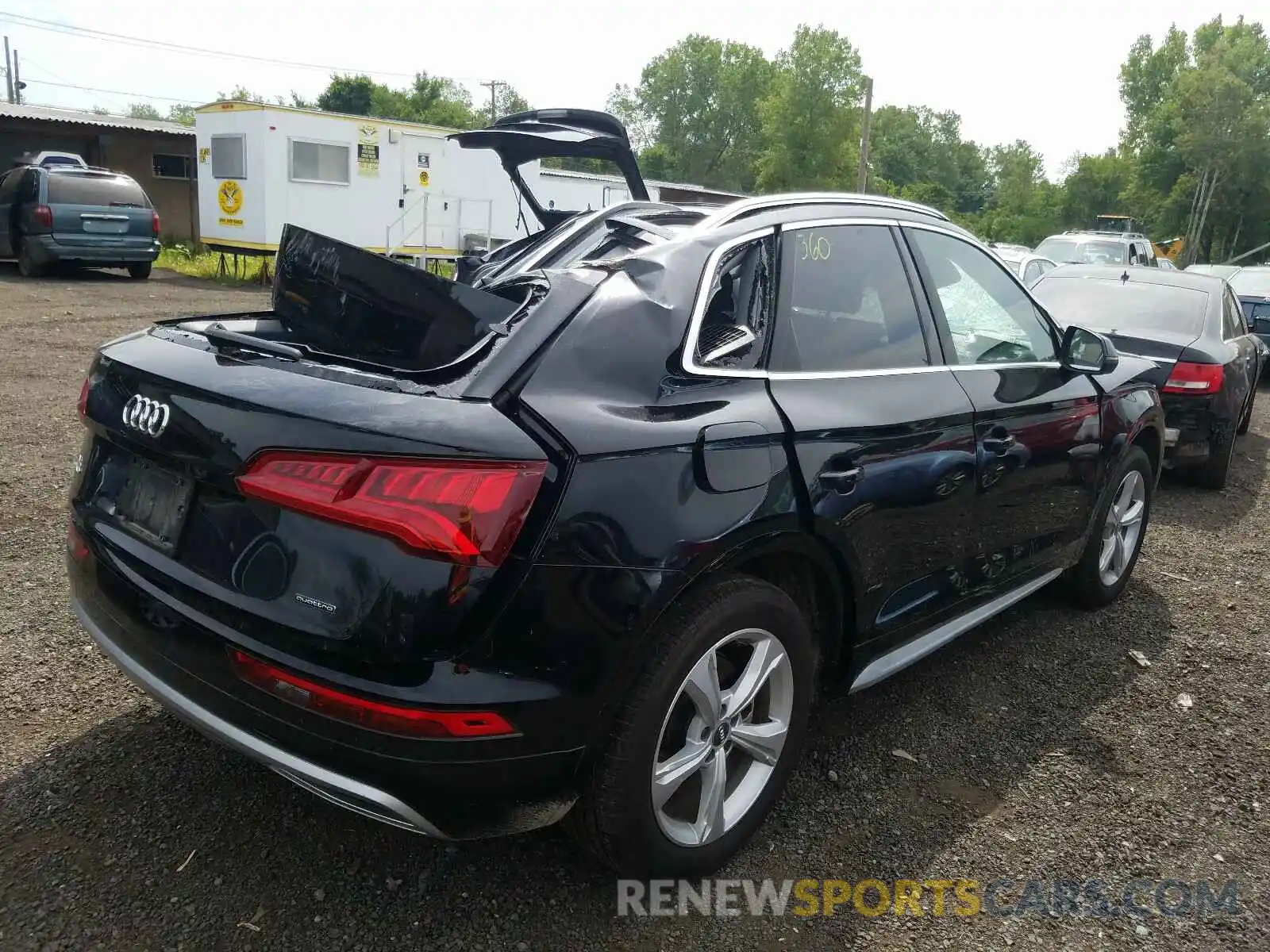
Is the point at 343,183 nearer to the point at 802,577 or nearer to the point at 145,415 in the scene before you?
the point at 145,415

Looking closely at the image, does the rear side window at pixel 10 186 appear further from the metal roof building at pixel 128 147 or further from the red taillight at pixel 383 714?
the red taillight at pixel 383 714

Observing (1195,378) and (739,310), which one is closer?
(739,310)

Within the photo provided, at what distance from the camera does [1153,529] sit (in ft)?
19.3

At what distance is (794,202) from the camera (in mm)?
2939

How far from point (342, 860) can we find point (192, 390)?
4.03 feet

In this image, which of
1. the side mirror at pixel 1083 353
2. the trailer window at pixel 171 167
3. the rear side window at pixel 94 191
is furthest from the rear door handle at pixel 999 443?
the trailer window at pixel 171 167

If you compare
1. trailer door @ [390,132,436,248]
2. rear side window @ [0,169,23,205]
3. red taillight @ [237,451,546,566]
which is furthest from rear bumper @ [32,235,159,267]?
red taillight @ [237,451,546,566]

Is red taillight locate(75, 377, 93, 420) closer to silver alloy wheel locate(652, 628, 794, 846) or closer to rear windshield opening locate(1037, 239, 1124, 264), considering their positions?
silver alloy wheel locate(652, 628, 794, 846)

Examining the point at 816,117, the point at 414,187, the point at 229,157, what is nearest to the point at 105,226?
the point at 229,157

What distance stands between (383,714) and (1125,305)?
688cm

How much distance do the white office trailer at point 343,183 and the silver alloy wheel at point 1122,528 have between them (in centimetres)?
1304

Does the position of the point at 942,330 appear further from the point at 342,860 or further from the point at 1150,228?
the point at 1150,228

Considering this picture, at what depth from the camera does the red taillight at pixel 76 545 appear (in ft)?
8.17

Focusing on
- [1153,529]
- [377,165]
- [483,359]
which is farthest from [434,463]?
[377,165]
